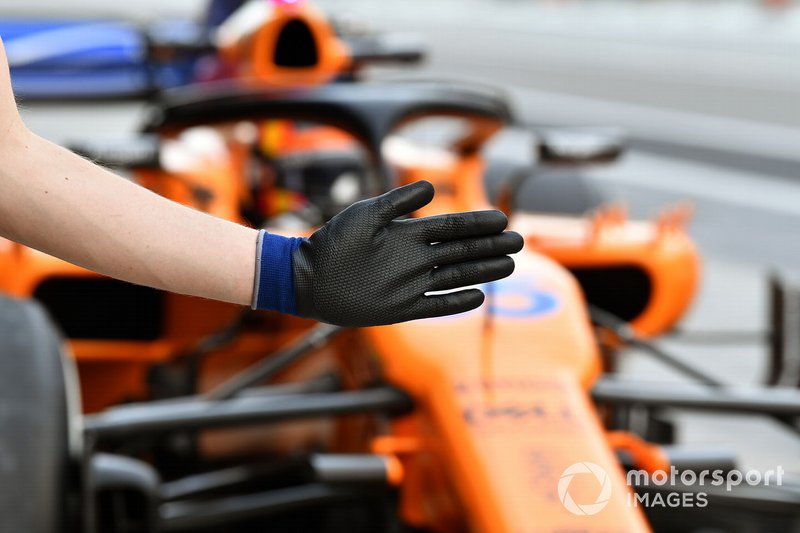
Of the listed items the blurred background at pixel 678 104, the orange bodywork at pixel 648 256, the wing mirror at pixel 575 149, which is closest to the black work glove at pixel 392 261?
the blurred background at pixel 678 104

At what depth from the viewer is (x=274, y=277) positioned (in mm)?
1234

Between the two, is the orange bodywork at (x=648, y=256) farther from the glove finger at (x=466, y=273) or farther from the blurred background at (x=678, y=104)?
the glove finger at (x=466, y=273)

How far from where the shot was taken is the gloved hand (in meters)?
1.22

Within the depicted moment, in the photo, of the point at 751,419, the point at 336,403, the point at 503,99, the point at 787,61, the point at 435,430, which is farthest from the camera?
the point at 787,61

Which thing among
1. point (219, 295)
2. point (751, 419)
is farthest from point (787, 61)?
point (219, 295)

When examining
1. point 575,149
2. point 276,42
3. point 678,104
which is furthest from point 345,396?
point 678,104

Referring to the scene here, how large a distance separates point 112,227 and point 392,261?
298 mm

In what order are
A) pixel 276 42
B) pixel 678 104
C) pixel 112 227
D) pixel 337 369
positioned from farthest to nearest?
1. pixel 678 104
2. pixel 276 42
3. pixel 337 369
4. pixel 112 227

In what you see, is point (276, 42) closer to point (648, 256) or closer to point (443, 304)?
point (648, 256)

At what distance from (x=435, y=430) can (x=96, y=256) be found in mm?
965

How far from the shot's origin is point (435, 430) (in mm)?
2041

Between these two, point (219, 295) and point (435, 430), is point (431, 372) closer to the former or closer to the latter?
point (435, 430)

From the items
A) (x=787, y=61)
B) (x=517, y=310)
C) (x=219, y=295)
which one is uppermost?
(x=787, y=61)

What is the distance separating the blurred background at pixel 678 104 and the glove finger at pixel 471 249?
54 cm
